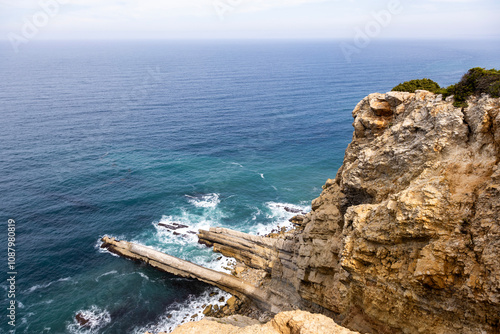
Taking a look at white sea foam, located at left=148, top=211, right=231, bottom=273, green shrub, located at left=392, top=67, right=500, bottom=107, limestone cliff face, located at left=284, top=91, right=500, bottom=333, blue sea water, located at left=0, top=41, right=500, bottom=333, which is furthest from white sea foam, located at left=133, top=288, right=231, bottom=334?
green shrub, located at left=392, top=67, right=500, bottom=107

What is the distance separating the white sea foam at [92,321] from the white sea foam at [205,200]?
27.2 metres

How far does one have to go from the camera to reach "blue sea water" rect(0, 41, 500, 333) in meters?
44.3

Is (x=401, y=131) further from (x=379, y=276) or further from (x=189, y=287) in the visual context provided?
(x=189, y=287)

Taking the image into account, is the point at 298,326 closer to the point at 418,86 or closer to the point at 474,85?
the point at 474,85

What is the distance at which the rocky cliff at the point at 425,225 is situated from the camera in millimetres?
16156

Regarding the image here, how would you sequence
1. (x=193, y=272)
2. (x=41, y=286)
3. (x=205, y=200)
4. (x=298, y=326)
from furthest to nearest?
(x=205, y=200) < (x=193, y=272) < (x=41, y=286) < (x=298, y=326)

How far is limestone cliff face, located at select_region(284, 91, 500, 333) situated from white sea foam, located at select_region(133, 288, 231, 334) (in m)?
23.0

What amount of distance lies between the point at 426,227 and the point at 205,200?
52.3 meters

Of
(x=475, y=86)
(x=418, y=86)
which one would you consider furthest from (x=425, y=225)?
(x=418, y=86)

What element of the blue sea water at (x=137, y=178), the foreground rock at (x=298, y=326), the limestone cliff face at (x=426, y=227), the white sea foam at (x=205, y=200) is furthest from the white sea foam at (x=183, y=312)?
the foreground rock at (x=298, y=326)

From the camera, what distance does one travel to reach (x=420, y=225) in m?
17.8

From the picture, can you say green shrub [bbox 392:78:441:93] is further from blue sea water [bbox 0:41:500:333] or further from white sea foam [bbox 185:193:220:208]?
white sea foam [bbox 185:193:220:208]

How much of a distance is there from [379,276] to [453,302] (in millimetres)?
4242

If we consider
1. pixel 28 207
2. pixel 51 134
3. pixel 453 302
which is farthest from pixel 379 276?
pixel 51 134
